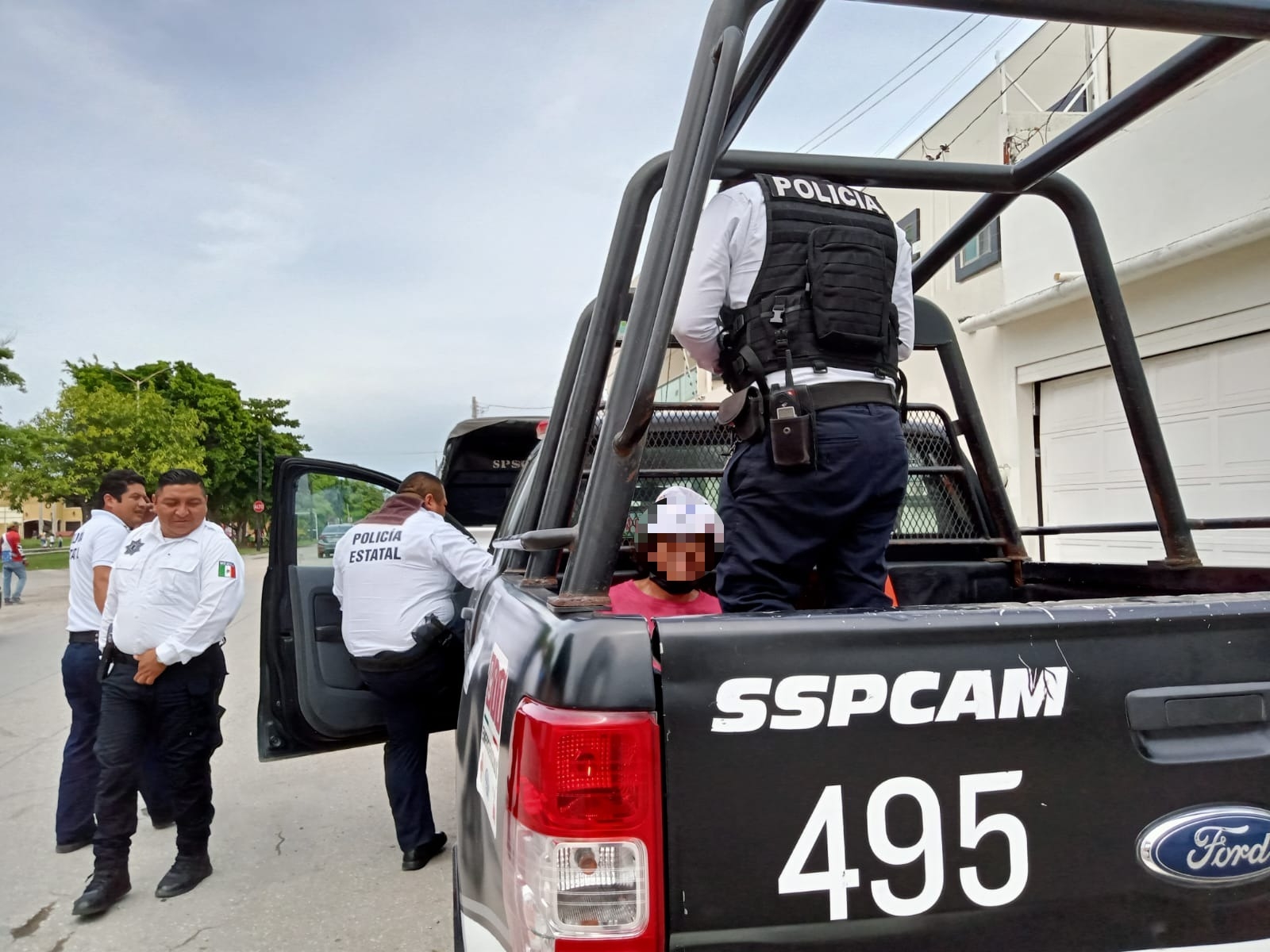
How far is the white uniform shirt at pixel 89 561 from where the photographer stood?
4418 mm

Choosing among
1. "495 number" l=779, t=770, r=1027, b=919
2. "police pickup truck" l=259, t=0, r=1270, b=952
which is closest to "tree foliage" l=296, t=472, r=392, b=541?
"police pickup truck" l=259, t=0, r=1270, b=952

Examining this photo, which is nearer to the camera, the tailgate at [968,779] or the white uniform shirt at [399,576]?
the tailgate at [968,779]

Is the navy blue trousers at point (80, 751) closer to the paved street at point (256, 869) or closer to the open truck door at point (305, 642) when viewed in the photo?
the paved street at point (256, 869)

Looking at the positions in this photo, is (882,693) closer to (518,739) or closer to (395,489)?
(518,739)

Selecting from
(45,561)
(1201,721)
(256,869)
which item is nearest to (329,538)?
(256,869)

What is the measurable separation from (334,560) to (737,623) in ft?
10.8

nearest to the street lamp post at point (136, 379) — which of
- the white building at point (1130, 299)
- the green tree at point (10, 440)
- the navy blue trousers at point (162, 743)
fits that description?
the green tree at point (10, 440)

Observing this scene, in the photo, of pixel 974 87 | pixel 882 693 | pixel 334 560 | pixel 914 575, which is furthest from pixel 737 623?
pixel 974 87

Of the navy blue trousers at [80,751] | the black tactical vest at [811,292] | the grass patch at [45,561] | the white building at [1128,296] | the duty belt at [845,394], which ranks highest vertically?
the white building at [1128,296]

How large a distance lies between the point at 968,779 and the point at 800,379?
3.38 ft

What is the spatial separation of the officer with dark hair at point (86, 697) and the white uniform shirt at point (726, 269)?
349cm

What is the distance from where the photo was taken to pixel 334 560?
166 inches

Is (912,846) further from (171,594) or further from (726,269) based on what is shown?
(171,594)

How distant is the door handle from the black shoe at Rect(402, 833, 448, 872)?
3497 millimetres
